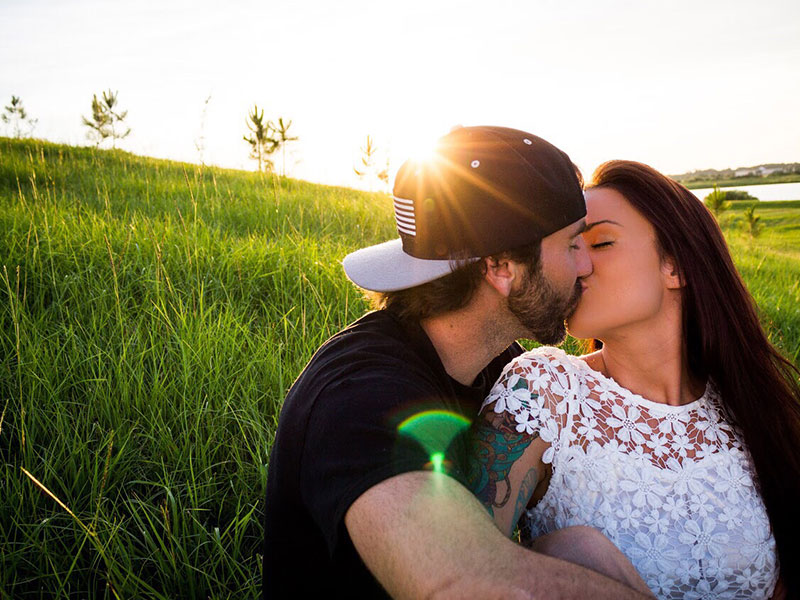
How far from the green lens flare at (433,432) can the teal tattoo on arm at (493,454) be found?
12.8 inches

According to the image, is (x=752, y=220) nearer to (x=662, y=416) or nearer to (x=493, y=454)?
(x=662, y=416)

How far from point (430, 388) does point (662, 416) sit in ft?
3.87

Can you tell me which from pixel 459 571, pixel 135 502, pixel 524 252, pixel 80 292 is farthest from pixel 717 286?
pixel 80 292

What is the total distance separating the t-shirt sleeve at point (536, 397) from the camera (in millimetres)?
1902

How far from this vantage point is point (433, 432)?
125 cm

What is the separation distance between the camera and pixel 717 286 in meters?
2.19

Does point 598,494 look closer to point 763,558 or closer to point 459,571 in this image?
point 763,558

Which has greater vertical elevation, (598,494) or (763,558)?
(598,494)

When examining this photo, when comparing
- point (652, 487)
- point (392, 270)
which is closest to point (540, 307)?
point (392, 270)

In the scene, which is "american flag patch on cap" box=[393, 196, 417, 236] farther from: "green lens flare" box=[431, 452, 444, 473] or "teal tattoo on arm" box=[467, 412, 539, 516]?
"green lens flare" box=[431, 452, 444, 473]

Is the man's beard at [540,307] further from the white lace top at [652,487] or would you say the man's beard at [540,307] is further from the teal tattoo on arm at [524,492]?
the teal tattoo on arm at [524,492]

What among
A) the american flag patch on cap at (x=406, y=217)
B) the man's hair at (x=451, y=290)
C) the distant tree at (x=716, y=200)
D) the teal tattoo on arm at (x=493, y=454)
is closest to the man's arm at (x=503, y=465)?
the teal tattoo on arm at (x=493, y=454)

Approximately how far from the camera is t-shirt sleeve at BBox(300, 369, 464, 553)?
3.63ft

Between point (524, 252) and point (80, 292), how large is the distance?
298 centimetres
